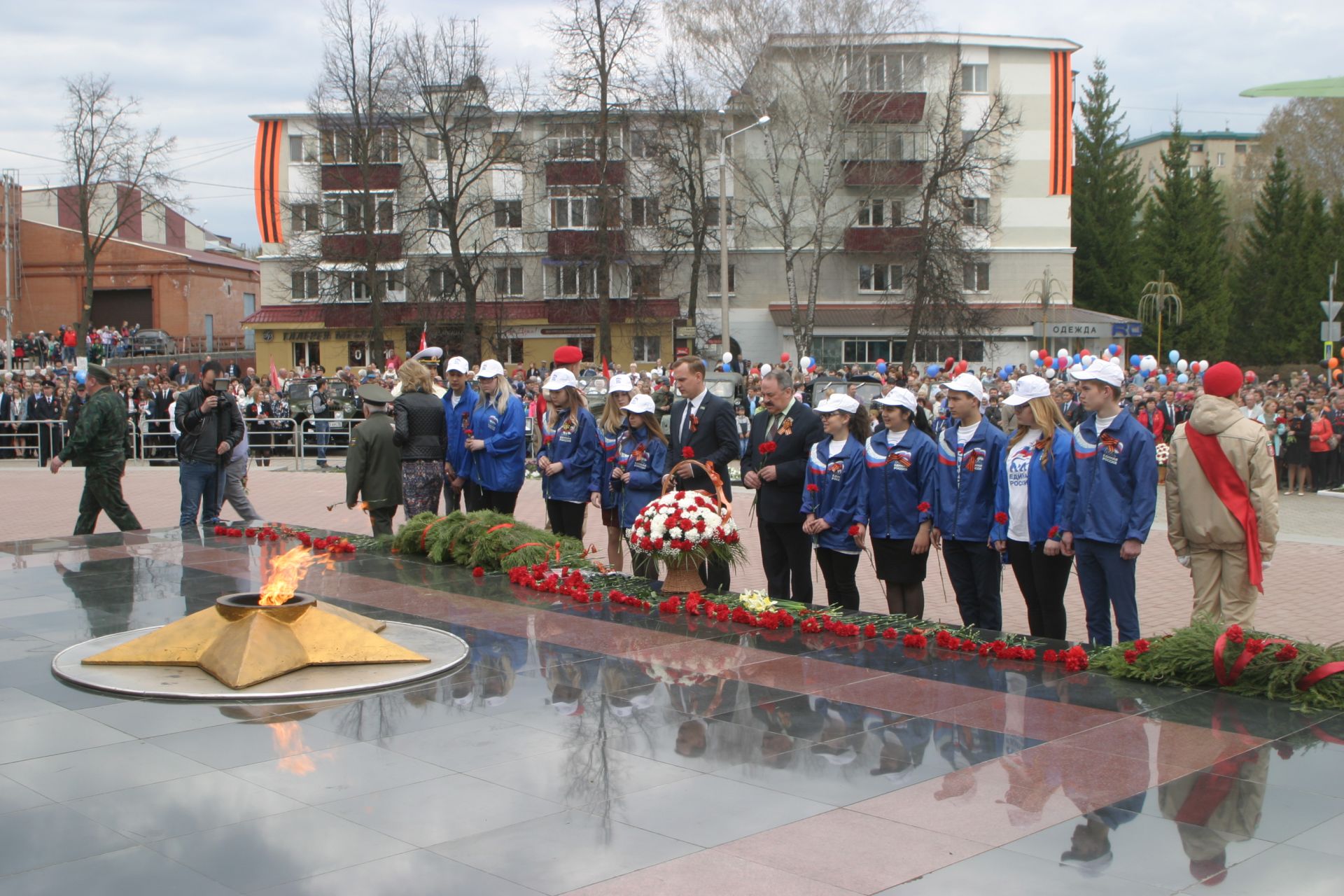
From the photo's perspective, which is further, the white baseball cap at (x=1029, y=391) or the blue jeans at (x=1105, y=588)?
the white baseball cap at (x=1029, y=391)

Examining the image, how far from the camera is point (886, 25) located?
46125 mm

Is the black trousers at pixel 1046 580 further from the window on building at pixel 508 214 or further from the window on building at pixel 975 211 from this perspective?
the window on building at pixel 508 214

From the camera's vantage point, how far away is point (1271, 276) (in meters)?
61.8

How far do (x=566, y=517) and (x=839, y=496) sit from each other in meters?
3.30

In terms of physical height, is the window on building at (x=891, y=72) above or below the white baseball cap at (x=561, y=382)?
above

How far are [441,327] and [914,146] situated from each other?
827 inches

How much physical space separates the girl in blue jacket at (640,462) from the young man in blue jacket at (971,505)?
2.55 metres

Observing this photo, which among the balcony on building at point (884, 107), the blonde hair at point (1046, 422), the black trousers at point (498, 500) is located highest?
the balcony on building at point (884, 107)

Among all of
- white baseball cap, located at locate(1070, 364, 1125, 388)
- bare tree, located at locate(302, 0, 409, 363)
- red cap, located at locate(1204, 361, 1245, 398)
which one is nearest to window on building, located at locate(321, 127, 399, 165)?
bare tree, located at locate(302, 0, 409, 363)

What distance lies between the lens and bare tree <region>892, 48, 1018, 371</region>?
48062 mm

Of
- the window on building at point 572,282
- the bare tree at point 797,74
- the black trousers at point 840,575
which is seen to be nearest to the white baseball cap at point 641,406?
the black trousers at point 840,575

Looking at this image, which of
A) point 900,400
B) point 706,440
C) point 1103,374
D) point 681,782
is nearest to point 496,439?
point 706,440

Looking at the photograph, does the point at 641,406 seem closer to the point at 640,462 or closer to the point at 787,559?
the point at 640,462

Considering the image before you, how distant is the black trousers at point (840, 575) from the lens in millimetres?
9023
